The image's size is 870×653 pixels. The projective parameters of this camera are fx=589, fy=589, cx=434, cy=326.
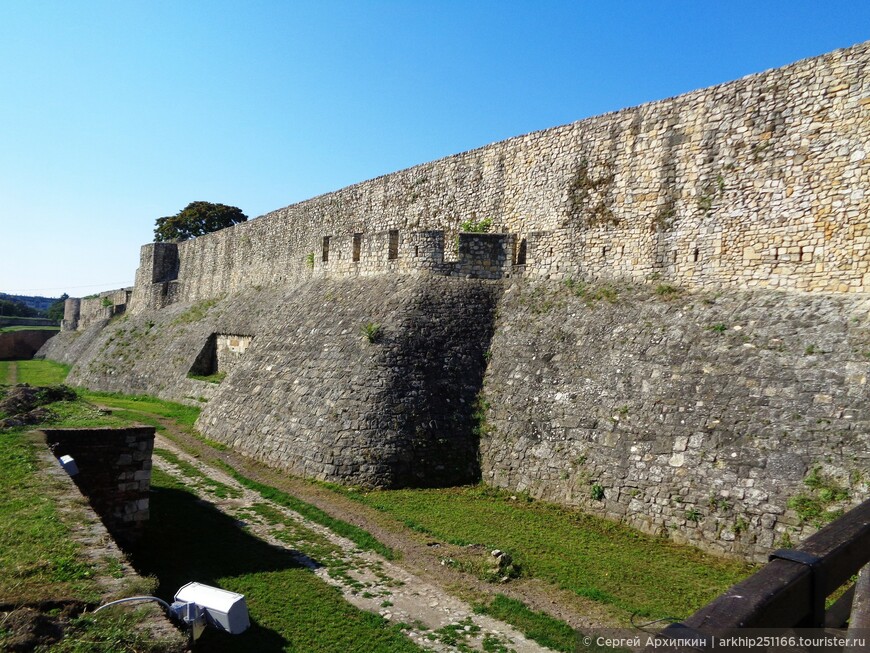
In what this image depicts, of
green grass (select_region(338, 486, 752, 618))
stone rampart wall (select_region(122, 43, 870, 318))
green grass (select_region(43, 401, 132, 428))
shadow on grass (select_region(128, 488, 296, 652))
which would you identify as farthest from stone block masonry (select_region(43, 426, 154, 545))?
stone rampart wall (select_region(122, 43, 870, 318))

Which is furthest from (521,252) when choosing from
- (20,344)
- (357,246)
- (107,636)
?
(20,344)

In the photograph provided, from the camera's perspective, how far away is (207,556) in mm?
8781

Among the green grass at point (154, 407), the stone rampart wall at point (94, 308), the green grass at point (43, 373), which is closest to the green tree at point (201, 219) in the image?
the stone rampart wall at point (94, 308)

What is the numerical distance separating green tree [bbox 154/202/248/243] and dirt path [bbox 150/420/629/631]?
49.1 meters

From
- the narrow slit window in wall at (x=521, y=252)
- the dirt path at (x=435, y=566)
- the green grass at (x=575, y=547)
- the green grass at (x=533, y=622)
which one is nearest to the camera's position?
the green grass at (x=533, y=622)

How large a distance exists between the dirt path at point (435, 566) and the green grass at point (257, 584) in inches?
53.3

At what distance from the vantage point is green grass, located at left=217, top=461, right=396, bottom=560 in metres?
9.41

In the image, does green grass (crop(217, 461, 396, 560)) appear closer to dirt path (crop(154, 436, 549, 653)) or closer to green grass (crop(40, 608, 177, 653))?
dirt path (crop(154, 436, 549, 653))

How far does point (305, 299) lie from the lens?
789 inches

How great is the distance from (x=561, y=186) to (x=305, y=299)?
31.1 feet

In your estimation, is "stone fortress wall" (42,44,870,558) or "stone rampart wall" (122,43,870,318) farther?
"stone rampart wall" (122,43,870,318)

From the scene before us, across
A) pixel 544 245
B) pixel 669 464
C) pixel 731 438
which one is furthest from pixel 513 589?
pixel 544 245

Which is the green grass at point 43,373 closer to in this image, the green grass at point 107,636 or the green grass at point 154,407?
the green grass at point 154,407

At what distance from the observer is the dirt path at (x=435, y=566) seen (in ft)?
23.3
